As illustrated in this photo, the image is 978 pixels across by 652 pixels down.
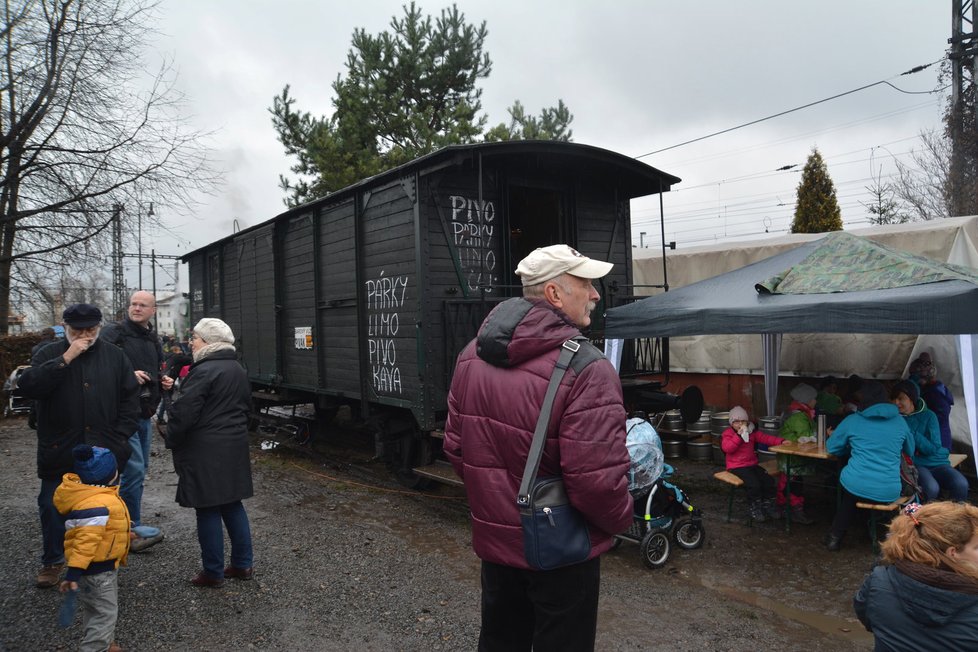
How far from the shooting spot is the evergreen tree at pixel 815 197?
16109 mm

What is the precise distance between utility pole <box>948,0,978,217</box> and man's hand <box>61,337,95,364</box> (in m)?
14.9

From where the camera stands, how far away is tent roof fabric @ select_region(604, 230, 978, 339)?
4.37 metres

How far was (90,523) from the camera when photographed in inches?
124

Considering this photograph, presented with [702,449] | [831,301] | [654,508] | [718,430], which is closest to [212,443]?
[654,508]

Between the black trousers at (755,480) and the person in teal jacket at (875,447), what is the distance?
803 millimetres

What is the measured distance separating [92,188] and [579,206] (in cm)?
613

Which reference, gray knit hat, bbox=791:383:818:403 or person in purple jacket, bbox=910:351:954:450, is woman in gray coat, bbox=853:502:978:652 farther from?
person in purple jacket, bbox=910:351:954:450

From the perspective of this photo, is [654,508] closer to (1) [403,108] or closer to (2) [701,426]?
(2) [701,426]

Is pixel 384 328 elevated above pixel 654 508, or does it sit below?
above

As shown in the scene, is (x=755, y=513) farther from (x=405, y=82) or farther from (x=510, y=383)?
(x=405, y=82)

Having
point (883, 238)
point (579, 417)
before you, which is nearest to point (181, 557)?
point (579, 417)

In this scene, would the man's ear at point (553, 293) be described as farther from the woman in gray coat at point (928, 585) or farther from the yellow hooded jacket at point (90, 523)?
the yellow hooded jacket at point (90, 523)

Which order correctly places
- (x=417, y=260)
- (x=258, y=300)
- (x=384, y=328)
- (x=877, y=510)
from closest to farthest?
(x=877, y=510), (x=417, y=260), (x=384, y=328), (x=258, y=300)

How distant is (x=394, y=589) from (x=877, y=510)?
386 cm
